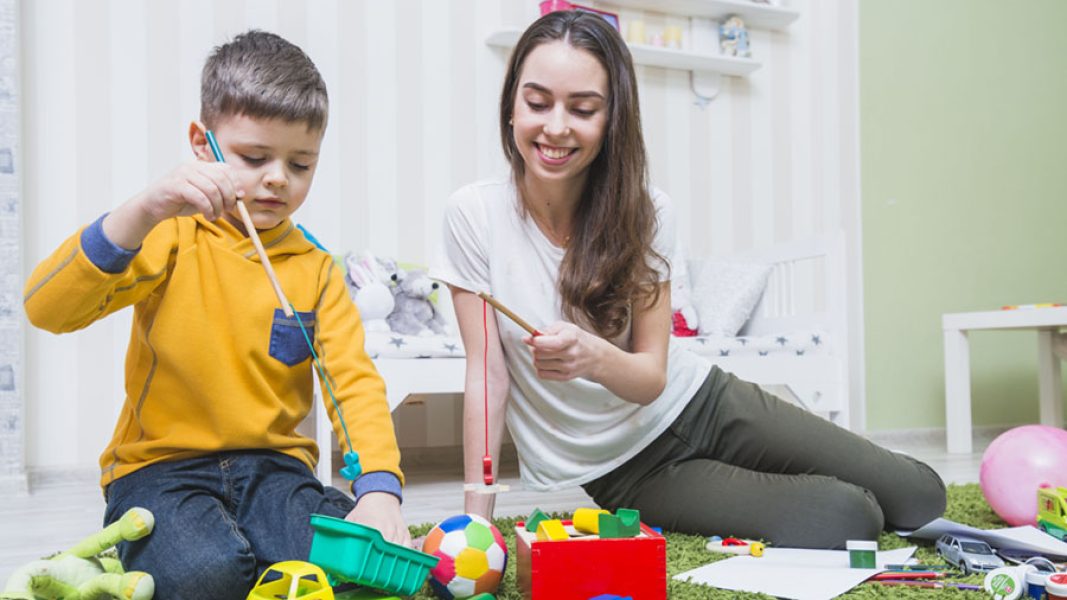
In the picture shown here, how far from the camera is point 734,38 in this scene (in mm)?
3070

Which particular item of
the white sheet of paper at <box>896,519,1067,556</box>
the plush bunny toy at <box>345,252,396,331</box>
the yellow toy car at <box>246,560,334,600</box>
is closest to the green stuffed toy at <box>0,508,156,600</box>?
the yellow toy car at <box>246,560,334,600</box>

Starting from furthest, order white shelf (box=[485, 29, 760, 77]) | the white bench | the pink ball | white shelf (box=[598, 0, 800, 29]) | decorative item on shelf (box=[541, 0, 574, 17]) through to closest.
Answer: white shelf (box=[598, 0, 800, 29]) < white shelf (box=[485, 29, 760, 77]) < decorative item on shelf (box=[541, 0, 574, 17]) < the white bench < the pink ball

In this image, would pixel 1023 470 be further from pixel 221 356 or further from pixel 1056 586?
pixel 221 356

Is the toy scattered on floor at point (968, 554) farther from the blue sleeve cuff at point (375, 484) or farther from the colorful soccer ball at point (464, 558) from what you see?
the blue sleeve cuff at point (375, 484)

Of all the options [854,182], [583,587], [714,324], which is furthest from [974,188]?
[583,587]

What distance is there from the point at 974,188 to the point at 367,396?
2.99m

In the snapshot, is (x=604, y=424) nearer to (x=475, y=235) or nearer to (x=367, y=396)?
(x=475, y=235)

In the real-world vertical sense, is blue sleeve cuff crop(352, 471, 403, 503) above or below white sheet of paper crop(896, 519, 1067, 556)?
above

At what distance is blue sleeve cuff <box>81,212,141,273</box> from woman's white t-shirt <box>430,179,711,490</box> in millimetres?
524

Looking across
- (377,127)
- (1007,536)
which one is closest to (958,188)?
(377,127)

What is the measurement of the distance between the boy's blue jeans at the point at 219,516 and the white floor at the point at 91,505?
382 mm

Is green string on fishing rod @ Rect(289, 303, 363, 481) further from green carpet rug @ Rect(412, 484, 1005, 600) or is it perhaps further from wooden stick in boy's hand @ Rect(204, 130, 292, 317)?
green carpet rug @ Rect(412, 484, 1005, 600)

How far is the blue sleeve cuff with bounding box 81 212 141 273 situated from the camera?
89 cm

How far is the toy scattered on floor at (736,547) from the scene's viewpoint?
4.10ft
